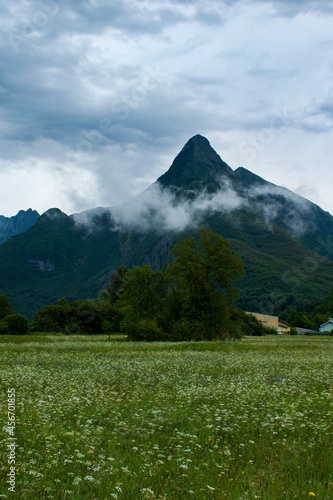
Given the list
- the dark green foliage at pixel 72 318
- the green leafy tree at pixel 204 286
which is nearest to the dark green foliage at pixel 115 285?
the dark green foliage at pixel 72 318

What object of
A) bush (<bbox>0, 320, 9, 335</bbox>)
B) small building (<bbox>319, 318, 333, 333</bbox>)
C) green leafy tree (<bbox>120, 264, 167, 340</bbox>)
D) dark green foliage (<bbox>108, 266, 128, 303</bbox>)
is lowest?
small building (<bbox>319, 318, 333, 333</bbox>)

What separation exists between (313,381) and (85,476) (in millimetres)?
15313

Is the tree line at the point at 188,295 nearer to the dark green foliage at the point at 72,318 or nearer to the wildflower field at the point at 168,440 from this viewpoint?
the dark green foliage at the point at 72,318

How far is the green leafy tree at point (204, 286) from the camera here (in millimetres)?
68688

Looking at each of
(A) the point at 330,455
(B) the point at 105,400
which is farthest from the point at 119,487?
(B) the point at 105,400

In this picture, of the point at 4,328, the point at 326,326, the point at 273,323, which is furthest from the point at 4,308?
the point at 326,326

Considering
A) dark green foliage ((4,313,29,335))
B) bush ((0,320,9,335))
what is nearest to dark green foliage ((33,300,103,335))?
dark green foliage ((4,313,29,335))

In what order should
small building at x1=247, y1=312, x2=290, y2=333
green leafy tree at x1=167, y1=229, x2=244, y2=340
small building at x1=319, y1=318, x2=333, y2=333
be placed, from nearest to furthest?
green leafy tree at x1=167, y1=229, x2=244, y2=340 → small building at x1=247, y1=312, x2=290, y2=333 → small building at x1=319, y1=318, x2=333, y2=333

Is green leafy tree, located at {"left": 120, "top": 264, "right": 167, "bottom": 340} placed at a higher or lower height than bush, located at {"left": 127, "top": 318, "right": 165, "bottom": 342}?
higher

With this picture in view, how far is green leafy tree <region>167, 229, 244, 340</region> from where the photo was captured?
2704 inches

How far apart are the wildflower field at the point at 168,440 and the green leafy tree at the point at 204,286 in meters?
47.5

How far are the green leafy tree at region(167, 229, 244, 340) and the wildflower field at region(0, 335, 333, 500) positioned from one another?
47.5 meters

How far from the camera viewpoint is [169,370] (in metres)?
26.0

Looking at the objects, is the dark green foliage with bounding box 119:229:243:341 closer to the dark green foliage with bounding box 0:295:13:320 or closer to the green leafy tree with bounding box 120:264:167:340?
the green leafy tree with bounding box 120:264:167:340
